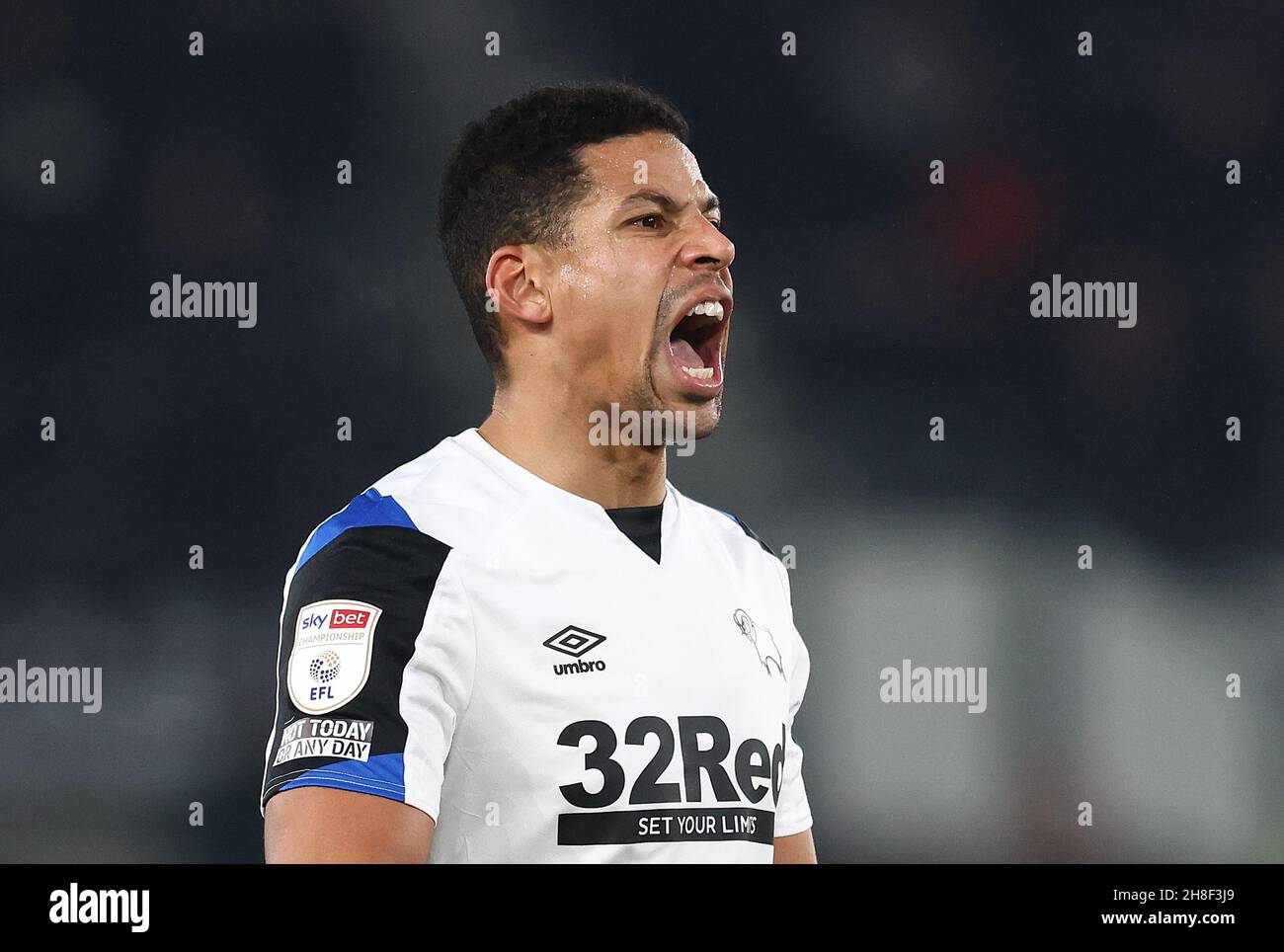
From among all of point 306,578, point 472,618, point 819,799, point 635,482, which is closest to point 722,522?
point 635,482

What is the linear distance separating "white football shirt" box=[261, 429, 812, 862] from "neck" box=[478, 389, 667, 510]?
0.13 ft

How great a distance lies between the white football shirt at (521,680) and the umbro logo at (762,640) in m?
0.02

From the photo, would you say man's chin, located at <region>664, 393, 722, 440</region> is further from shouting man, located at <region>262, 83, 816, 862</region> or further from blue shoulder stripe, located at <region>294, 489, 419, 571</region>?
blue shoulder stripe, located at <region>294, 489, 419, 571</region>

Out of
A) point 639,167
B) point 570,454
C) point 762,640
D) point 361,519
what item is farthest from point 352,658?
point 639,167

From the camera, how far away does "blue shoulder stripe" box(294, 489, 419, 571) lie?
2.58 meters

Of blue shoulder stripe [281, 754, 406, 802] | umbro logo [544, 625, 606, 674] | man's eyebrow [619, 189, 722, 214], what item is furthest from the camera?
man's eyebrow [619, 189, 722, 214]

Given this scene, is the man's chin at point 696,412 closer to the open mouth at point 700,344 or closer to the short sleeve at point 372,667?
the open mouth at point 700,344

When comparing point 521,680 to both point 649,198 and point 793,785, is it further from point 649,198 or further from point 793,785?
point 649,198

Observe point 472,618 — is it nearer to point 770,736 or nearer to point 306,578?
point 306,578

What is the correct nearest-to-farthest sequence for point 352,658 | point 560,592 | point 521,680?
point 352,658
point 521,680
point 560,592

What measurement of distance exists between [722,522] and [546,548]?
0.67 meters

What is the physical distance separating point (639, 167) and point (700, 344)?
44cm

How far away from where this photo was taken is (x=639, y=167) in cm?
291

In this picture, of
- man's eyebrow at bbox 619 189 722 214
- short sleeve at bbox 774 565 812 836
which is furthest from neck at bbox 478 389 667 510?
short sleeve at bbox 774 565 812 836
